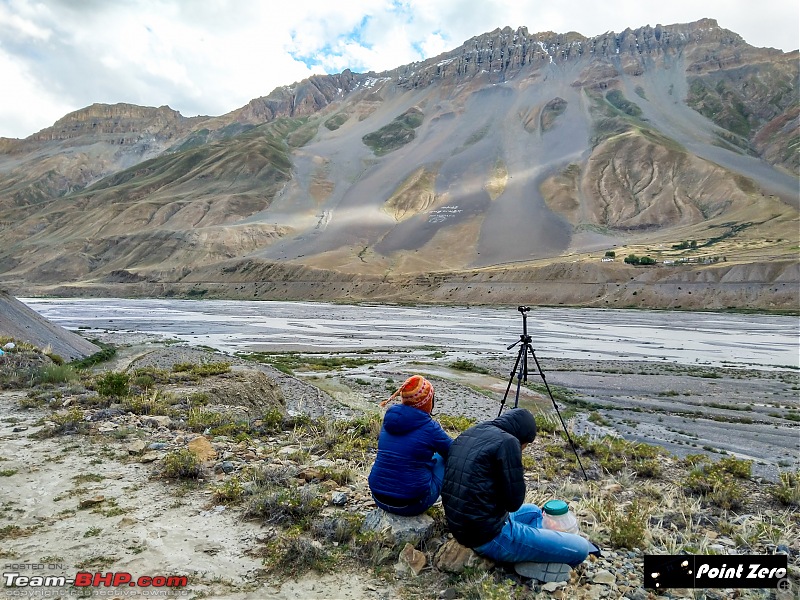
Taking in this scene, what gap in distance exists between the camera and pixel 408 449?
4.86 metres

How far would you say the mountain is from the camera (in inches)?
3238

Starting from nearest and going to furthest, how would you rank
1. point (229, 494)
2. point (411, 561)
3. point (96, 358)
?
1. point (411, 561)
2. point (229, 494)
3. point (96, 358)

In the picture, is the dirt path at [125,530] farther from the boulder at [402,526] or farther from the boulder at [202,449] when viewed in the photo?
the boulder at [202,449]

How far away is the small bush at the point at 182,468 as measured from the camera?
661cm

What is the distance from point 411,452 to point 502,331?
144 ft

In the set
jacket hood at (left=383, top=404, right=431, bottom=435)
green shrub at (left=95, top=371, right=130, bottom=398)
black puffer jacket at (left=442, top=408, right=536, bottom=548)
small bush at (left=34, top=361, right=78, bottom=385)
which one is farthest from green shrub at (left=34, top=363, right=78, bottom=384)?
black puffer jacket at (left=442, top=408, right=536, bottom=548)

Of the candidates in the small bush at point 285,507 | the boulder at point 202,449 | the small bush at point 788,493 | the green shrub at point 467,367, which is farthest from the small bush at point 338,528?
the green shrub at point 467,367

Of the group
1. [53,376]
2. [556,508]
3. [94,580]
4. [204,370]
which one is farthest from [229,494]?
[204,370]

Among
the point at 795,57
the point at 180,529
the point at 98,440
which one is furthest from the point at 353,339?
the point at 795,57

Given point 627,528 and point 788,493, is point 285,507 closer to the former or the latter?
point 627,528

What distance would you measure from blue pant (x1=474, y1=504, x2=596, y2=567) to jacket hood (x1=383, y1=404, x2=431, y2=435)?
1196mm

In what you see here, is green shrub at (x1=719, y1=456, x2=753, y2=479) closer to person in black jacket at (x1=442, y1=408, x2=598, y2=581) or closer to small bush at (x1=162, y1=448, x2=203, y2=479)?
person in black jacket at (x1=442, y1=408, x2=598, y2=581)

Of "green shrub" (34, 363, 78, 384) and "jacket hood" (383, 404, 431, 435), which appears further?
"green shrub" (34, 363, 78, 384)

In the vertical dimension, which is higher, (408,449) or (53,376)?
(408,449)
